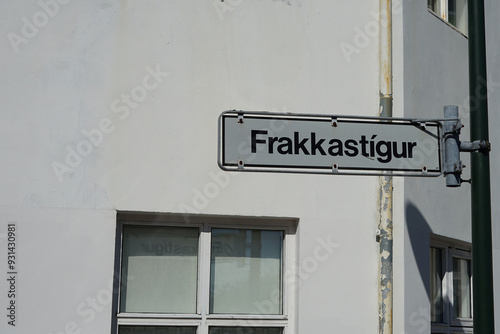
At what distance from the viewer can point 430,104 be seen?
643cm

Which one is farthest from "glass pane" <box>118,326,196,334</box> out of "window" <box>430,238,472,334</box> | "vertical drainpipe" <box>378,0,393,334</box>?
"window" <box>430,238,472,334</box>

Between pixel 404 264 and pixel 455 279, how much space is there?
141cm

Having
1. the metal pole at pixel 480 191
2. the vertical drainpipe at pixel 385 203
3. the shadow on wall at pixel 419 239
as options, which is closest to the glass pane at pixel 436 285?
the shadow on wall at pixel 419 239

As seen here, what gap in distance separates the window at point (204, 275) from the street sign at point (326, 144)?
1460 mm

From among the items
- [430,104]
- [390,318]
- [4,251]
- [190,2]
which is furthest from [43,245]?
[430,104]

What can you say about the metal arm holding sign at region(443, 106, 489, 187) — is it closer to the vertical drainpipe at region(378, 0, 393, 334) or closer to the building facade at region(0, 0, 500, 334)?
the vertical drainpipe at region(378, 0, 393, 334)

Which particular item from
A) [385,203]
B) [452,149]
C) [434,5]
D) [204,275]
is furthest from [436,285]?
[452,149]

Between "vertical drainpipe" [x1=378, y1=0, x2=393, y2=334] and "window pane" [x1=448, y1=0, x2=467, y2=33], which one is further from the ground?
"window pane" [x1=448, y1=0, x2=467, y2=33]

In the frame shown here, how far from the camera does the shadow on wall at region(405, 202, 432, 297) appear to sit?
5926 mm

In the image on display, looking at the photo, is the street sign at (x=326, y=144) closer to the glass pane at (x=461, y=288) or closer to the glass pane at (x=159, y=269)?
the glass pane at (x=159, y=269)

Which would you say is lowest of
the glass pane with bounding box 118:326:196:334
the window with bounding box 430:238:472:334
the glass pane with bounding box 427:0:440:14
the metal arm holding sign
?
the glass pane with bounding box 118:326:196:334

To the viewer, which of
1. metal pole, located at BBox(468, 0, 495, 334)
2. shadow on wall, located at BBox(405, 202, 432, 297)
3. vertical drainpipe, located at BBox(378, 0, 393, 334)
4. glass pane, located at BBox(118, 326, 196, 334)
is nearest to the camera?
metal pole, located at BBox(468, 0, 495, 334)

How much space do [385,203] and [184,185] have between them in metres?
1.46

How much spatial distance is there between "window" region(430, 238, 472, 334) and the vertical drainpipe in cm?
97
